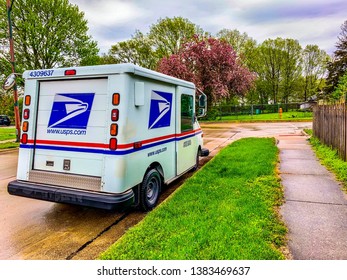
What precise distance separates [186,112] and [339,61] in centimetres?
3089

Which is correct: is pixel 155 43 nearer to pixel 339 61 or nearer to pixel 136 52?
pixel 136 52

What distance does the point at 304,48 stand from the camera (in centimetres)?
4494

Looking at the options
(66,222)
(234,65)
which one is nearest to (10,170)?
(66,222)

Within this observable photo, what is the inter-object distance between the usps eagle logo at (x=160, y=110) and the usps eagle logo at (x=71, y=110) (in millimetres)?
1048

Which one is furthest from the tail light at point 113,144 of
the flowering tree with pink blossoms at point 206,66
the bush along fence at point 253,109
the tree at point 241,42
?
the tree at point 241,42

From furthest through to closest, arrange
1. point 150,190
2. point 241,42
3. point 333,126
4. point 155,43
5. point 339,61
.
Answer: point 241,42 → point 155,43 → point 339,61 → point 333,126 → point 150,190

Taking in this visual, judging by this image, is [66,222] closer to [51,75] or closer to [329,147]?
[51,75]

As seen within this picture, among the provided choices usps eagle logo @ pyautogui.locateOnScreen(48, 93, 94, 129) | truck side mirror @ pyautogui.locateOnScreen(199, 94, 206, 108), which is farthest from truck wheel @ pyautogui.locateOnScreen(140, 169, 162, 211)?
truck side mirror @ pyautogui.locateOnScreen(199, 94, 206, 108)

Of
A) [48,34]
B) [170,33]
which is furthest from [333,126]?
[170,33]

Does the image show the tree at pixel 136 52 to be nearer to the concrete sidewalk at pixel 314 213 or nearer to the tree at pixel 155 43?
the tree at pixel 155 43

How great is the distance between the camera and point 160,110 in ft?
16.1

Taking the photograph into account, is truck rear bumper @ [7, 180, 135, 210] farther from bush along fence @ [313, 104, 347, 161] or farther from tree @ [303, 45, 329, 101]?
tree @ [303, 45, 329, 101]

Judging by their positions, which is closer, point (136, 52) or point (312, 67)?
point (136, 52)
